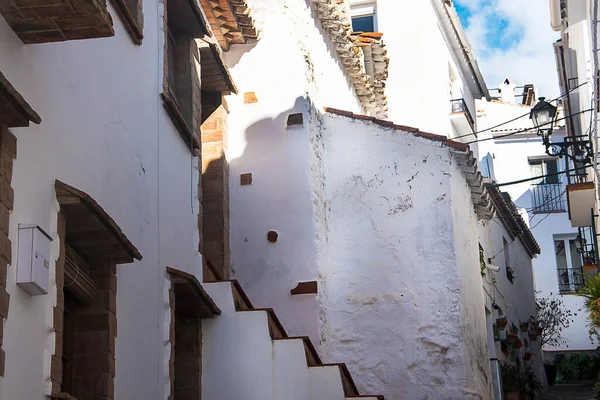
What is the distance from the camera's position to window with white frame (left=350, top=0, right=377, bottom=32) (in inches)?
896

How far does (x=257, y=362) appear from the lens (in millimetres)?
10883

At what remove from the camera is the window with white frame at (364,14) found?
22750mm

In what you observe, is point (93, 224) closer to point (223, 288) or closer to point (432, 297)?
point (223, 288)

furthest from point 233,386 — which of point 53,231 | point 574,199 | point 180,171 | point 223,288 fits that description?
point 574,199

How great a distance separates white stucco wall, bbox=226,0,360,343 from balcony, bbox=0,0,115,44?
6754mm

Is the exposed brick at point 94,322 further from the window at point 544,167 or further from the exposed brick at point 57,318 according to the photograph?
the window at point 544,167

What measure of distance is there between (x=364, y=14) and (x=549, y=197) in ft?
42.6

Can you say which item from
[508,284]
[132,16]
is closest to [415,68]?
[508,284]

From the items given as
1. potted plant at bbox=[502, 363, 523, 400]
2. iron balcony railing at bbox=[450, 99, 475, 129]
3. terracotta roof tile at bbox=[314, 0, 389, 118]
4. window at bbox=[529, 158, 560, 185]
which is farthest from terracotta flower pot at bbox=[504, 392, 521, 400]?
window at bbox=[529, 158, 560, 185]

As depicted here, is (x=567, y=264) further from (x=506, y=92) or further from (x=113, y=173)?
(x=113, y=173)

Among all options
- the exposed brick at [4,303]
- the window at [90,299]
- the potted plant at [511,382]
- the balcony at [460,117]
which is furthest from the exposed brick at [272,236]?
the balcony at [460,117]

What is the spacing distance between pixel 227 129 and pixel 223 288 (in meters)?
2.98

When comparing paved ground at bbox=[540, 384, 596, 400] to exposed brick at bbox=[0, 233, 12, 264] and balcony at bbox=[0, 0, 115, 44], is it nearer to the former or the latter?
balcony at bbox=[0, 0, 115, 44]

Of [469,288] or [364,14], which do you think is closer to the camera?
[469,288]
